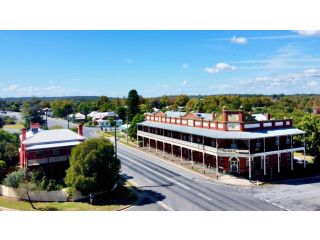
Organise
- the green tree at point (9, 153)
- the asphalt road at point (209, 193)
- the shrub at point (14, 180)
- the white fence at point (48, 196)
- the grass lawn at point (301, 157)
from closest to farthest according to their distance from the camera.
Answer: the asphalt road at point (209, 193), the white fence at point (48, 196), the shrub at point (14, 180), the green tree at point (9, 153), the grass lawn at point (301, 157)

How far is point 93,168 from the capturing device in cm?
3597

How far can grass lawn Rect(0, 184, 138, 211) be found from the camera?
34.3m

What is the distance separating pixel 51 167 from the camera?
143 feet

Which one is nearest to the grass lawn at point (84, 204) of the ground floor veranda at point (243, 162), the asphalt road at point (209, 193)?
the asphalt road at point (209, 193)

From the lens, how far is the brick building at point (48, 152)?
42406mm

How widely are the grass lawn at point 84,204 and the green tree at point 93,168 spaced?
133 centimetres

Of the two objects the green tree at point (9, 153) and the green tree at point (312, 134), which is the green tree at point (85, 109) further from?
the green tree at point (312, 134)

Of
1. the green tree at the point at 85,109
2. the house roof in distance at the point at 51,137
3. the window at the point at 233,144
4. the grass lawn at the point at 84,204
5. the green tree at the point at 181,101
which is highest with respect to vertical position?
the green tree at the point at 181,101

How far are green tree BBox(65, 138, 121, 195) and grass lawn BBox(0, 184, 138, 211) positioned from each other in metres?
1.33

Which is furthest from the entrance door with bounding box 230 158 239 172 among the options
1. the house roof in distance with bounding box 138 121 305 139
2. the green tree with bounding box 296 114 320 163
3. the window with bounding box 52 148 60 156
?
the window with bounding box 52 148 60 156

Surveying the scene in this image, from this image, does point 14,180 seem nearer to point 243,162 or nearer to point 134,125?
point 243,162

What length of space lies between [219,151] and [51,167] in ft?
77.4

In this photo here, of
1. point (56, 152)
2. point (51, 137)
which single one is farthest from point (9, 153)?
point (56, 152)

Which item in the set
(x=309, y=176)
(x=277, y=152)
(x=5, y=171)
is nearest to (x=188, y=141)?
(x=277, y=152)
